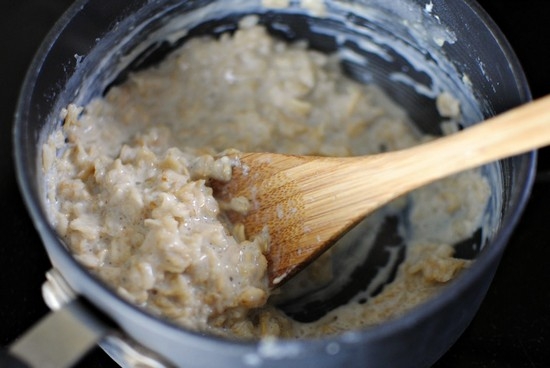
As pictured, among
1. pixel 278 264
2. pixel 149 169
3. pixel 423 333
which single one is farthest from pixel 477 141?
pixel 149 169

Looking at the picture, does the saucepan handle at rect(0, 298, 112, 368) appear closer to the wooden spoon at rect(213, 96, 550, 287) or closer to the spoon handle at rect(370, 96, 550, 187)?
the wooden spoon at rect(213, 96, 550, 287)

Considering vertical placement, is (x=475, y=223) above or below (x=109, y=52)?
below

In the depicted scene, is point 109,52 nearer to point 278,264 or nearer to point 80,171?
point 80,171

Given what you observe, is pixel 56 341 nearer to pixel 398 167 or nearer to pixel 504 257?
pixel 398 167

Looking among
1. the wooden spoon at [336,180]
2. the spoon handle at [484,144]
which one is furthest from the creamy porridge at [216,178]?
the spoon handle at [484,144]

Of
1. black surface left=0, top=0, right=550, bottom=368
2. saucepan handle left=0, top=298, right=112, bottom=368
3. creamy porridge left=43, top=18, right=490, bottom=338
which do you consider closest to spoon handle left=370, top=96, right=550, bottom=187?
creamy porridge left=43, top=18, right=490, bottom=338
